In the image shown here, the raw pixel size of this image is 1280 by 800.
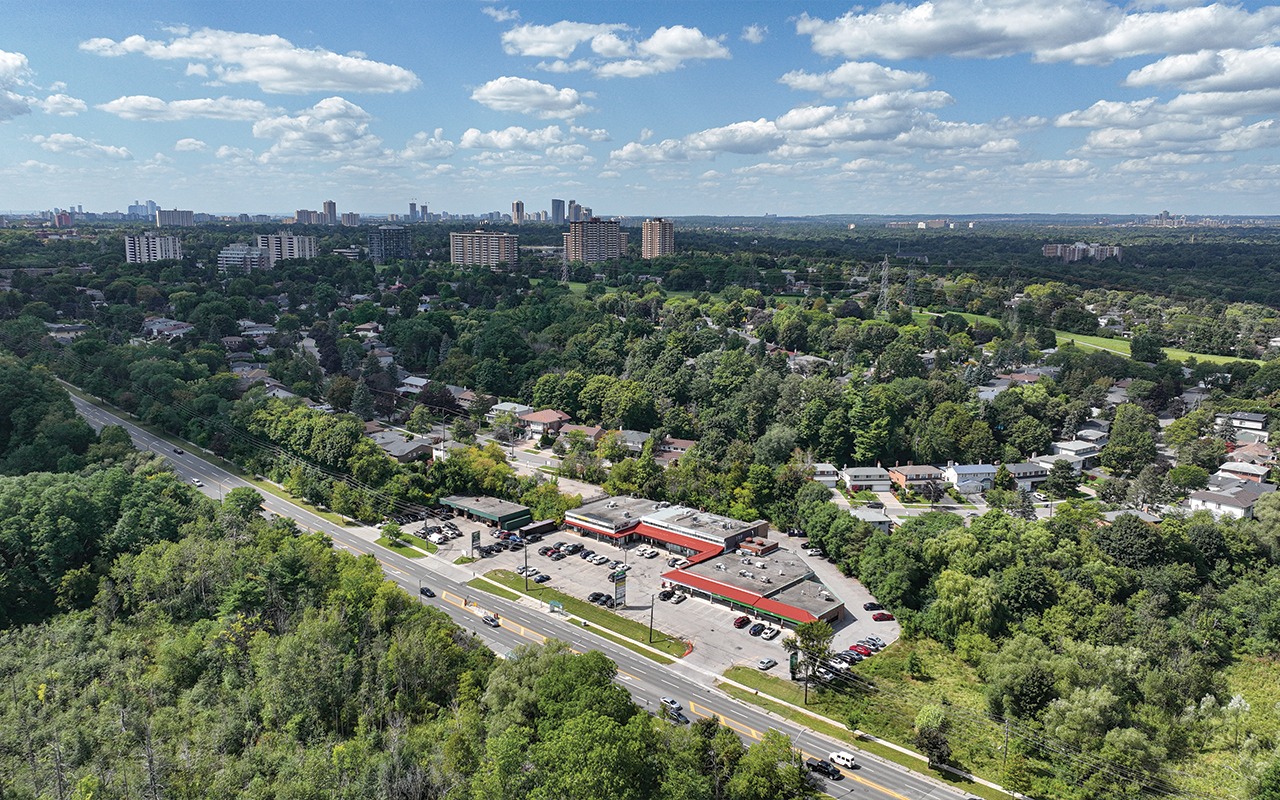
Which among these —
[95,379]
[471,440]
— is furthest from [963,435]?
[95,379]

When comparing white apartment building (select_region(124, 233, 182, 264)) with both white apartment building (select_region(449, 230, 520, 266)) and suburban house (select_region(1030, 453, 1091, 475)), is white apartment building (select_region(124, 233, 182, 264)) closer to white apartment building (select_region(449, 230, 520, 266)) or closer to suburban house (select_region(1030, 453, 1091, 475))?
white apartment building (select_region(449, 230, 520, 266))

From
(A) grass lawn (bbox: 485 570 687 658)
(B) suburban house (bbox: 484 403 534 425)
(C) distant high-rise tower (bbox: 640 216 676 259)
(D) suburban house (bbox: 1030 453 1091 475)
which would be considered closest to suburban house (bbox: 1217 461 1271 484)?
(D) suburban house (bbox: 1030 453 1091 475)

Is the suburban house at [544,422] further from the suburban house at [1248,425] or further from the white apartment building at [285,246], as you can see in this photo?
the white apartment building at [285,246]

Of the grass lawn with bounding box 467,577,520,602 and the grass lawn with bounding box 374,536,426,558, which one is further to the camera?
the grass lawn with bounding box 374,536,426,558

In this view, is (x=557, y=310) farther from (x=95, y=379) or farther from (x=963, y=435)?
(x=963, y=435)

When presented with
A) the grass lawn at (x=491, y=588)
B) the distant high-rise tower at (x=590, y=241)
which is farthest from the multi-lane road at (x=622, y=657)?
the distant high-rise tower at (x=590, y=241)
